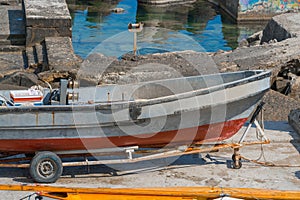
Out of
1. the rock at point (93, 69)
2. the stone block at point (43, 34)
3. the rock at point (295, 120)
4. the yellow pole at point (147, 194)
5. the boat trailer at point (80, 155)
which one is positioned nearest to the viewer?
the yellow pole at point (147, 194)

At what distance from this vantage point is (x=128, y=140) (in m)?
7.61

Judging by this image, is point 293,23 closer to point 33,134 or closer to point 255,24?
point 33,134

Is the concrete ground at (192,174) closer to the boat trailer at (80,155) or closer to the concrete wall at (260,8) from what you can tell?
the boat trailer at (80,155)

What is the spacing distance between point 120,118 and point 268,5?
23490 millimetres

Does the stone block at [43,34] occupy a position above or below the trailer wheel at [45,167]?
above

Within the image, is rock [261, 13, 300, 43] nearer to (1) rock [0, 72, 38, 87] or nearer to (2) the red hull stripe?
(1) rock [0, 72, 38, 87]

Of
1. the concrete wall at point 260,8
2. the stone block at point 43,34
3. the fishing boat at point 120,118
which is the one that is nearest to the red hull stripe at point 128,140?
the fishing boat at point 120,118

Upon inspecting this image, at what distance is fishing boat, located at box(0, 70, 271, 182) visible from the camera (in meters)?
7.26

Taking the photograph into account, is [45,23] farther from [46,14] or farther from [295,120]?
[295,120]

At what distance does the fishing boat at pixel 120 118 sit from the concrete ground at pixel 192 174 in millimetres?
362

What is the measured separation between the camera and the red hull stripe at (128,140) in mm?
7454

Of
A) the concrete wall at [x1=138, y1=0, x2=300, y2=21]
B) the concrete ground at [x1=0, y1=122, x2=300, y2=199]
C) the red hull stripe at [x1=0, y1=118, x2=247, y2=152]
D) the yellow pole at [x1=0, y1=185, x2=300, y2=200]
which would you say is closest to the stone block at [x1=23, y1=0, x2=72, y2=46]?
the concrete ground at [x1=0, y1=122, x2=300, y2=199]

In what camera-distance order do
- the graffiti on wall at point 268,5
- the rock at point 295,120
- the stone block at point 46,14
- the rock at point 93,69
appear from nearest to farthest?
the rock at point 295,120 → the rock at point 93,69 → the stone block at point 46,14 → the graffiti on wall at point 268,5

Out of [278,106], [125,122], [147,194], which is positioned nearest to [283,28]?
[278,106]
